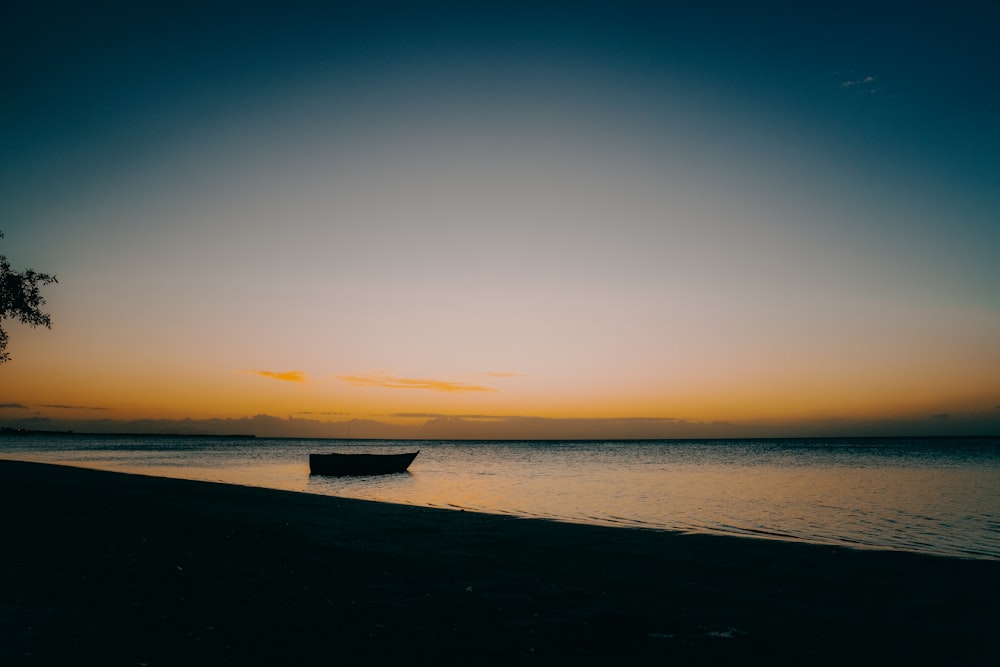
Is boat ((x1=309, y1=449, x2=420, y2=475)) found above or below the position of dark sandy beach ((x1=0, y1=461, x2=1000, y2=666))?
below

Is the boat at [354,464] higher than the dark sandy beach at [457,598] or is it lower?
lower

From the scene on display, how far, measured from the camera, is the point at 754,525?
25531mm

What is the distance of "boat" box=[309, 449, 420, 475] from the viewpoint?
55500 millimetres

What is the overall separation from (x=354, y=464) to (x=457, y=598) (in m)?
49.3

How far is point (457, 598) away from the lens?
33.6 feet

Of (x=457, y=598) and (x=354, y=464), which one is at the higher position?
(x=457, y=598)

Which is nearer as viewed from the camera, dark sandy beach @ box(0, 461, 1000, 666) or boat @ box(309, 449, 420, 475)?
dark sandy beach @ box(0, 461, 1000, 666)

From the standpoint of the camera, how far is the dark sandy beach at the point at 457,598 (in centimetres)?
765

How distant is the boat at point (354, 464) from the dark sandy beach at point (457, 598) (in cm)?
3839

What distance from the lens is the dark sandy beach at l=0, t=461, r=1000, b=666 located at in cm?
765

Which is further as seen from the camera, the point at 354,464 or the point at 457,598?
the point at 354,464

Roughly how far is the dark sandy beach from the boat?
126ft

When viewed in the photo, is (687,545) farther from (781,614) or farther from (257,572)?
(257,572)

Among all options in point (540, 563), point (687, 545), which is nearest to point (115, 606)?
point (540, 563)
